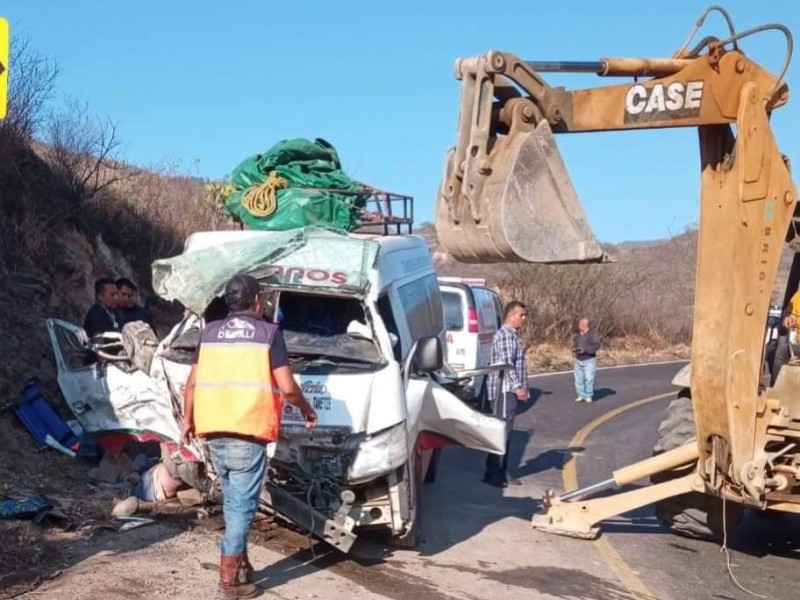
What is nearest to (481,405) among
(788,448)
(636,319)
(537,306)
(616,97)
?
(788,448)

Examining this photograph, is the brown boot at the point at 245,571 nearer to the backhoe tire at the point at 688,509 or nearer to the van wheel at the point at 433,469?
the backhoe tire at the point at 688,509

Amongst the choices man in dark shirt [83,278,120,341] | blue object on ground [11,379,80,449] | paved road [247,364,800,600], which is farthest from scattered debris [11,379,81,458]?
paved road [247,364,800,600]

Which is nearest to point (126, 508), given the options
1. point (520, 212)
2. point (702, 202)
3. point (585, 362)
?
point (520, 212)

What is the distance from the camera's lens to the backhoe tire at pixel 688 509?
8.52 meters

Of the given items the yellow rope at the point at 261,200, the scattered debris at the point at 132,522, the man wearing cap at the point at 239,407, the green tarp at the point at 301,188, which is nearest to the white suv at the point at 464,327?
the green tarp at the point at 301,188

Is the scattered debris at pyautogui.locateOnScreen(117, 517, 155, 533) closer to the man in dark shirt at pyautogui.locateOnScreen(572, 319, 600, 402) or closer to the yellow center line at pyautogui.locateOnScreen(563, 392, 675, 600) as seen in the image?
the yellow center line at pyautogui.locateOnScreen(563, 392, 675, 600)

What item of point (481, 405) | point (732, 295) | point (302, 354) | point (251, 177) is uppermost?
point (251, 177)

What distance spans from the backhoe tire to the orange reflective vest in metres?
3.76

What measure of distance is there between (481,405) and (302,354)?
14.2 ft

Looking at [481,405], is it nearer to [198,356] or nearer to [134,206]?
[198,356]

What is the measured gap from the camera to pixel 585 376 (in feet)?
63.8

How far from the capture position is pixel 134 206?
55.2ft

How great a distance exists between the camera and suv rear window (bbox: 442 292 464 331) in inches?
684

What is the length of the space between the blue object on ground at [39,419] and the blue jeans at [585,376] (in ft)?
37.4
